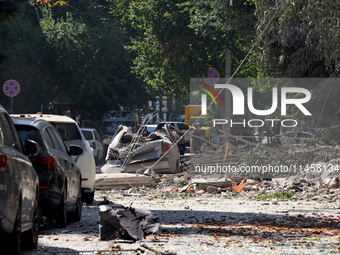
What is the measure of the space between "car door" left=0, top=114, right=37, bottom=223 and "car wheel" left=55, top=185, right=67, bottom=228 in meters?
2.26

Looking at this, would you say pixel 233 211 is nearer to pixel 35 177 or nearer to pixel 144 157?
pixel 35 177

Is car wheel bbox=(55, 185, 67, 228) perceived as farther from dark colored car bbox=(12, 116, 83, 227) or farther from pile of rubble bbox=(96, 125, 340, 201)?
pile of rubble bbox=(96, 125, 340, 201)

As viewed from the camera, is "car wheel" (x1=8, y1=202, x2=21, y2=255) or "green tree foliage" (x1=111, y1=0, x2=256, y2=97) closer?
"car wheel" (x1=8, y1=202, x2=21, y2=255)

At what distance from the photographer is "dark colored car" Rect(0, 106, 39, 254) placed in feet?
24.8

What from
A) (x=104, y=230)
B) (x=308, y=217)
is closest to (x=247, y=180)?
(x=308, y=217)

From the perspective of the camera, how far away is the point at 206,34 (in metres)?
35.2

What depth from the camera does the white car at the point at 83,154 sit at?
1562 cm

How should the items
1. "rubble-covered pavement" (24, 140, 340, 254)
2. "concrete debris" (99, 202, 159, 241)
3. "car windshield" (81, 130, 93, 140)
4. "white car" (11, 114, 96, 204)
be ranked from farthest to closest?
"car windshield" (81, 130, 93, 140), "white car" (11, 114, 96, 204), "concrete debris" (99, 202, 159, 241), "rubble-covered pavement" (24, 140, 340, 254)

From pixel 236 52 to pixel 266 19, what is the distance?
83.8ft

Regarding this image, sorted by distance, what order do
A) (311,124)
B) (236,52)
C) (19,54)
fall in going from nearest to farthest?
(311,124) → (236,52) → (19,54)

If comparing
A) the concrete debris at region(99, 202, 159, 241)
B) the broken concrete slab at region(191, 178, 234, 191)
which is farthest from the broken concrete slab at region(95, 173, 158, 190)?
the concrete debris at region(99, 202, 159, 241)

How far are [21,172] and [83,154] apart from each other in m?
7.60

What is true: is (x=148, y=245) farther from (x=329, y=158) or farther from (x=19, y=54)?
(x=19, y=54)

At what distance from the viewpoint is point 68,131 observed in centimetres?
1702
